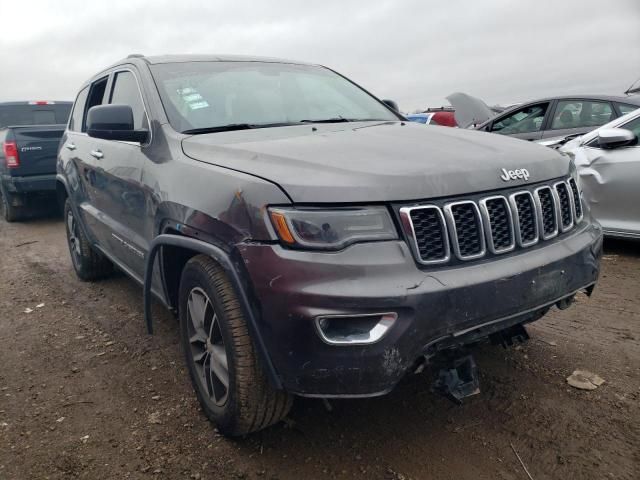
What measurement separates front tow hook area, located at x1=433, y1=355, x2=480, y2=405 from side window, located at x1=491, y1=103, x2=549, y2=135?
5451 mm

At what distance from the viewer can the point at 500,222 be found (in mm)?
2121

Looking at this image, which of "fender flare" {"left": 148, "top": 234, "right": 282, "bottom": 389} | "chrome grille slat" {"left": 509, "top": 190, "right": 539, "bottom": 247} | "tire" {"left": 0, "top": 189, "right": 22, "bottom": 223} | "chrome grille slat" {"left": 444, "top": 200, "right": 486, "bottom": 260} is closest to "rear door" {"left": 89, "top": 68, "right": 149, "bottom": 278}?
"fender flare" {"left": 148, "top": 234, "right": 282, "bottom": 389}

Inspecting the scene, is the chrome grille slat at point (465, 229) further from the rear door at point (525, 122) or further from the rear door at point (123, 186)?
the rear door at point (525, 122)

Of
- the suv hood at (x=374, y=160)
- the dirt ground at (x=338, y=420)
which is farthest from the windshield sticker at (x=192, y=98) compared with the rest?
the dirt ground at (x=338, y=420)

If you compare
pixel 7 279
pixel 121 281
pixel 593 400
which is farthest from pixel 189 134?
pixel 7 279

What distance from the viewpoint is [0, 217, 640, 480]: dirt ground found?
2225 mm

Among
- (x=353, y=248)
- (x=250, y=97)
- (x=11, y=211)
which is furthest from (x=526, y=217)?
(x=11, y=211)

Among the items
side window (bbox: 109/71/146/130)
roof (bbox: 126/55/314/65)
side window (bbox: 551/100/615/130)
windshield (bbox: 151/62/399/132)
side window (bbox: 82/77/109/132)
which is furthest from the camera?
side window (bbox: 551/100/615/130)

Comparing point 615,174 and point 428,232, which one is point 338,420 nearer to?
point 428,232

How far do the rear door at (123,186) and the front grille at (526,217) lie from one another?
185 centimetres

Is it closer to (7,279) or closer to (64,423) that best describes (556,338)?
(64,423)

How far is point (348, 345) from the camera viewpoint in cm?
181

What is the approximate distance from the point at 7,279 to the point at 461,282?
500 cm

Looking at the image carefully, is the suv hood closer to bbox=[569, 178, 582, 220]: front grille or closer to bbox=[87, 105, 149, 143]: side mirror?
bbox=[569, 178, 582, 220]: front grille
